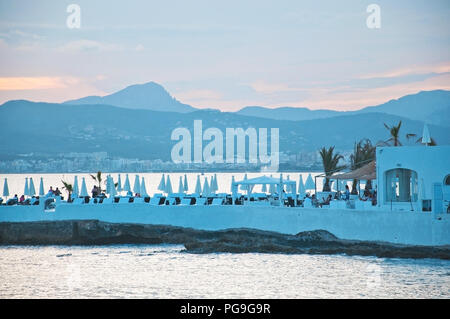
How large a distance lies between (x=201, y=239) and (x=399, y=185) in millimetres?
8461

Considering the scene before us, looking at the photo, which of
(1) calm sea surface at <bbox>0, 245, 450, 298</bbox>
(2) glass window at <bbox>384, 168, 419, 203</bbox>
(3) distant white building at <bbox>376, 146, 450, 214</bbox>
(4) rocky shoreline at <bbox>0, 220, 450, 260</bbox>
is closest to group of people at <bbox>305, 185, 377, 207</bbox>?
(2) glass window at <bbox>384, 168, 419, 203</bbox>

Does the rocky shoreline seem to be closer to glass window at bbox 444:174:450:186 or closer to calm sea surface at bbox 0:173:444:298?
calm sea surface at bbox 0:173:444:298

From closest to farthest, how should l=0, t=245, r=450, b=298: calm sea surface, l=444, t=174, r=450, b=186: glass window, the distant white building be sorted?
l=0, t=245, r=450, b=298: calm sea surface, the distant white building, l=444, t=174, r=450, b=186: glass window

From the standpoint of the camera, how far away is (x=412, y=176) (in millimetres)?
30156

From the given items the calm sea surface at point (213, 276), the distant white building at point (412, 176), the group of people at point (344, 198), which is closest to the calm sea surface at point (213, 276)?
the calm sea surface at point (213, 276)

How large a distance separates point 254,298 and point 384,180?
27.1 feet

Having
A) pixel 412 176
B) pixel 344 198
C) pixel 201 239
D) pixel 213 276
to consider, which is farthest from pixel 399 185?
pixel 201 239

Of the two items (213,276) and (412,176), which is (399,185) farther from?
(213,276)

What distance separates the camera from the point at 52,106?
19750 cm

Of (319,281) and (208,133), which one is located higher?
(208,133)

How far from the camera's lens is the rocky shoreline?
96.5 feet

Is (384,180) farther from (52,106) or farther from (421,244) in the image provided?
(52,106)

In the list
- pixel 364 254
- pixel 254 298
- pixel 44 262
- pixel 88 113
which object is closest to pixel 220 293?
pixel 254 298

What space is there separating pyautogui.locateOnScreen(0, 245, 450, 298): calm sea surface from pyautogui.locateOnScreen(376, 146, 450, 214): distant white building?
87.7 inches
